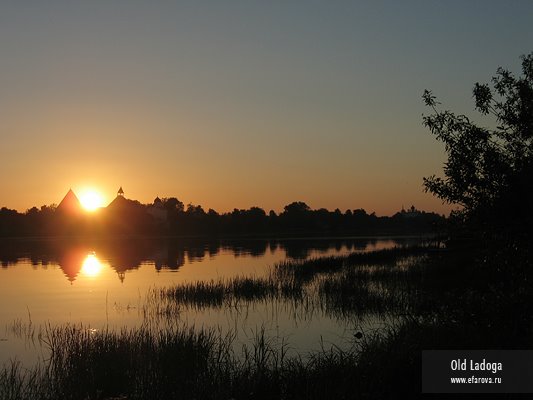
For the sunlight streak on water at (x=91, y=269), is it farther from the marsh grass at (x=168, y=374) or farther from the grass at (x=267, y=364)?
the marsh grass at (x=168, y=374)

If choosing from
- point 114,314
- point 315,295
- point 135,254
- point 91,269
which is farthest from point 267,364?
point 135,254

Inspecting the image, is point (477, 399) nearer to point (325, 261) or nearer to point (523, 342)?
point (523, 342)

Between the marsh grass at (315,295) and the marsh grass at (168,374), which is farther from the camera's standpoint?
the marsh grass at (315,295)

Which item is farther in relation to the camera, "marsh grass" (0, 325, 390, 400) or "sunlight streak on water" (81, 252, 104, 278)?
"sunlight streak on water" (81, 252, 104, 278)

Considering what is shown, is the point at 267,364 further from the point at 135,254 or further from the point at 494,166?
the point at 135,254

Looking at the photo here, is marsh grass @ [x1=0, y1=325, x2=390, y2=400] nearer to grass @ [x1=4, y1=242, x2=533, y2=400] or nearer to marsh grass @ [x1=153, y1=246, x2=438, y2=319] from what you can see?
grass @ [x1=4, y1=242, x2=533, y2=400]

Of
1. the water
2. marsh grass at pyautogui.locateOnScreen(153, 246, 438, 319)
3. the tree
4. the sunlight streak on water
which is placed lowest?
the sunlight streak on water

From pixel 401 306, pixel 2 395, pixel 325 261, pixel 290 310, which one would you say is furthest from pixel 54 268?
pixel 2 395

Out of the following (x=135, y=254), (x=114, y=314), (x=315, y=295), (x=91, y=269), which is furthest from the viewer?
(x=135, y=254)

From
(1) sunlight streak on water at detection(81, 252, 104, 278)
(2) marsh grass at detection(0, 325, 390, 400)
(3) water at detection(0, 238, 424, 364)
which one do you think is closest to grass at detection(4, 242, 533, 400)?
(2) marsh grass at detection(0, 325, 390, 400)

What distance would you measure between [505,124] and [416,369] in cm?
648

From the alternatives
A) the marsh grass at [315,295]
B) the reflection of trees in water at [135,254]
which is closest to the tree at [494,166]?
the marsh grass at [315,295]

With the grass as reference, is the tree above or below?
above

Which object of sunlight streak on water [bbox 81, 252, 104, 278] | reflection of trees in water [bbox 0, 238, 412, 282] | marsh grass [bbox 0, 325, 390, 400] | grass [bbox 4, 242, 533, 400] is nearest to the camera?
grass [bbox 4, 242, 533, 400]
